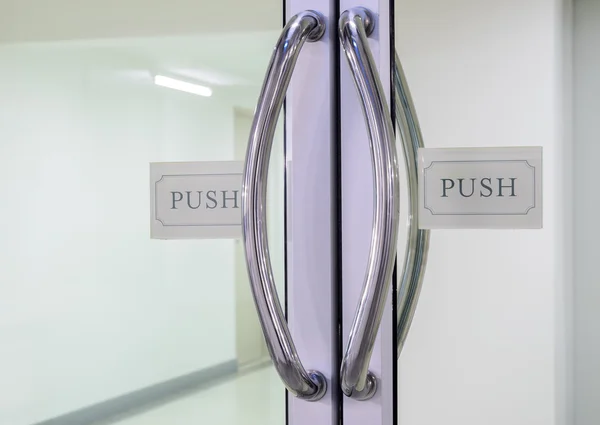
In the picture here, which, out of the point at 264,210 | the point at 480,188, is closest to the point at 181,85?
the point at 264,210

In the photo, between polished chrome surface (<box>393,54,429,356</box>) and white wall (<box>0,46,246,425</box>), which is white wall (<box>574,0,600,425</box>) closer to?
polished chrome surface (<box>393,54,429,356</box>)

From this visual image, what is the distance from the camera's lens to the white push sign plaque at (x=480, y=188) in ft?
2.26

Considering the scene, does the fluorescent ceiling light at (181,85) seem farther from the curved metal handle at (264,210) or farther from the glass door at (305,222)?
the curved metal handle at (264,210)

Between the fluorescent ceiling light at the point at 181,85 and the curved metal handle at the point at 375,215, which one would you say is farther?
the fluorescent ceiling light at the point at 181,85

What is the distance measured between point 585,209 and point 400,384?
0.83 ft

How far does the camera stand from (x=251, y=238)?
26.4 inches

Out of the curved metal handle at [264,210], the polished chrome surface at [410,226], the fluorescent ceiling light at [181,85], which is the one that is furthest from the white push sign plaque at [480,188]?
the fluorescent ceiling light at [181,85]

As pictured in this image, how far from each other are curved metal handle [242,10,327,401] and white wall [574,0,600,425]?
0.27m

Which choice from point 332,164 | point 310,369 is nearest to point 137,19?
point 332,164

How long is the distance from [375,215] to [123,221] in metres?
0.35

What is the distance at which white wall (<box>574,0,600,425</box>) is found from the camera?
685 millimetres

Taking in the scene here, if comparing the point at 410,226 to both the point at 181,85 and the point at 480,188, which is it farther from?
the point at 181,85

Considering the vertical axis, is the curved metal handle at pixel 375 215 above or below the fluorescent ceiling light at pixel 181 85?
below

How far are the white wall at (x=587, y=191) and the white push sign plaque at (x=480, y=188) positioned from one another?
0.04 m
